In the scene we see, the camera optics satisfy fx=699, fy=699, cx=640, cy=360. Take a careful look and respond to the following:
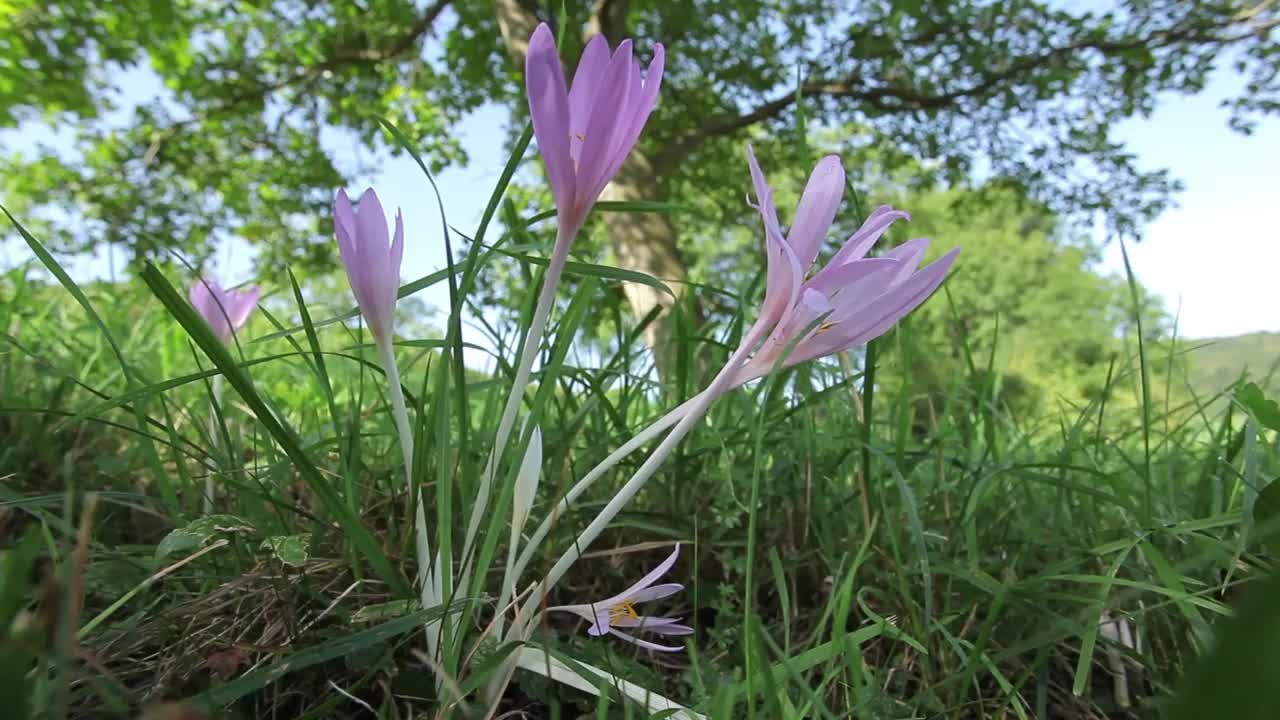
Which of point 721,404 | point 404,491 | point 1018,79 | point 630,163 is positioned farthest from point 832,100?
point 404,491

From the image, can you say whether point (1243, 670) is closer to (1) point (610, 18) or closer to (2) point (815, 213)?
(2) point (815, 213)

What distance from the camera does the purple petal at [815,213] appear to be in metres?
0.52

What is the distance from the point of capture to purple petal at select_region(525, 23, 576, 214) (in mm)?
429

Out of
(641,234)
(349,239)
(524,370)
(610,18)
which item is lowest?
(524,370)

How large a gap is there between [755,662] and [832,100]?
20.7ft

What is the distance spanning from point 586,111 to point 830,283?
0.21m

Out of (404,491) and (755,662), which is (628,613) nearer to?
(755,662)

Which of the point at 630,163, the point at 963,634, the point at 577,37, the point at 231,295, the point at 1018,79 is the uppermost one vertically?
the point at 577,37

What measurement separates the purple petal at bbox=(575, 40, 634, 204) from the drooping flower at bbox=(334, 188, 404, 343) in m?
0.15

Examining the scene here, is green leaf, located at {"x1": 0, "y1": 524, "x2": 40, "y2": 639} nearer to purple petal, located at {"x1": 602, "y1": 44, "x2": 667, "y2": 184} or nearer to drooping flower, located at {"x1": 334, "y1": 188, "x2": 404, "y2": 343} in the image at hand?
drooping flower, located at {"x1": 334, "y1": 188, "x2": 404, "y2": 343}

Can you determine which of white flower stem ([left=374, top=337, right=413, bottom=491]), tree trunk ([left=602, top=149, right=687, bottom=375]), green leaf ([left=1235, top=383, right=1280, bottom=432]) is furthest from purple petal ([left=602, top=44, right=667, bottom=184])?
tree trunk ([left=602, top=149, right=687, bottom=375])

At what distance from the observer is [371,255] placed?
53 cm

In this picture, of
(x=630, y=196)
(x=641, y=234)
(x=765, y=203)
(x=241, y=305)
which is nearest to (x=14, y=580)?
(x=765, y=203)

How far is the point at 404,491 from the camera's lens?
2.74 feet
